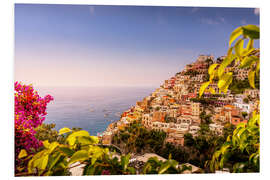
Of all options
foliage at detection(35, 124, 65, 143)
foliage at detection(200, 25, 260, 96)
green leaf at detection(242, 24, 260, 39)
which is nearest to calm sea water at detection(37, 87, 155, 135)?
foliage at detection(35, 124, 65, 143)

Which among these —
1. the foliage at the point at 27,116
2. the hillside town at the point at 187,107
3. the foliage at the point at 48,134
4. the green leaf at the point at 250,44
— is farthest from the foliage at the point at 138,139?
the green leaf at the point at 250,44

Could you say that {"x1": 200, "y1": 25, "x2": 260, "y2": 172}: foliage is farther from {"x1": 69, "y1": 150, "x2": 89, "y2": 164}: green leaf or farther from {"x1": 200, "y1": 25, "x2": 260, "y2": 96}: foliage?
{"x1": 69, "y1": 150, "x2": 89, "y2": 164}: green leaf

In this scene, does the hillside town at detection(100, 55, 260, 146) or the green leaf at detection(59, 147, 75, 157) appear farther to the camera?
the hillside town at detection(100, 55, 260, 146)

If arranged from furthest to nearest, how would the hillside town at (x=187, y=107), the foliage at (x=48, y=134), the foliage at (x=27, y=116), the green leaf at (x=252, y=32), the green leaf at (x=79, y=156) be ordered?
1. the hillside town at (x=187, y=107)
2. the foliage at (x=48, y=134)
3. the foliage at (x=27, y=116)
4. the green leaf at (x=79, y=156)
5. the green leaf at (x=252, y=32)

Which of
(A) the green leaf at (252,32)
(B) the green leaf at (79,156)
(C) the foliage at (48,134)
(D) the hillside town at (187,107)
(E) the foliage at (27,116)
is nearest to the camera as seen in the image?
(A) the green leaf at (252,32)

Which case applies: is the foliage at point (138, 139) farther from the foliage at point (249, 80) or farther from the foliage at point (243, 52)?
the foliage at point (243, 52)

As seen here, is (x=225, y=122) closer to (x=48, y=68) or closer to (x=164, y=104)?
(x=164, y=104)

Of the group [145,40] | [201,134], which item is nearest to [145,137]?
[201,134]
